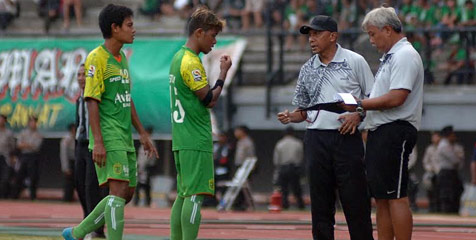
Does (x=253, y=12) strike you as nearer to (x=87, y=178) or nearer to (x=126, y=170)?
(x=87, y=178)

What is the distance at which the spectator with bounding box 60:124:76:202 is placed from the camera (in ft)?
96.7

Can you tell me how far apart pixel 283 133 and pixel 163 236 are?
46.0ft

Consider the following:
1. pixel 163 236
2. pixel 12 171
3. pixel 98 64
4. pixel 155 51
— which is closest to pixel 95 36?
pixel 155 51

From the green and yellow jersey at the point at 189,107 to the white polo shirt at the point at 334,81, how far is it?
2.92 feet

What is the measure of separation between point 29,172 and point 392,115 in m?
20.9

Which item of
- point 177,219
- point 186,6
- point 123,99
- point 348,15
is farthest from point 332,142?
point 186,6

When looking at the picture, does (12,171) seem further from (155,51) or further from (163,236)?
(163,236)

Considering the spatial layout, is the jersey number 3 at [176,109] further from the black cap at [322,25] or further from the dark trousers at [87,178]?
the dark trousers at [87,178]

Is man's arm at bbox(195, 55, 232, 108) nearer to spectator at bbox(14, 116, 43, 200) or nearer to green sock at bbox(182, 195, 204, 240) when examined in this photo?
green sock at bbox(182, 195, 204, 240)

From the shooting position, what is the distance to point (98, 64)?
11.3m

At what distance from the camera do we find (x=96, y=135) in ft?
36.5

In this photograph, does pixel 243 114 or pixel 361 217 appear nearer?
→ pixel 361 217

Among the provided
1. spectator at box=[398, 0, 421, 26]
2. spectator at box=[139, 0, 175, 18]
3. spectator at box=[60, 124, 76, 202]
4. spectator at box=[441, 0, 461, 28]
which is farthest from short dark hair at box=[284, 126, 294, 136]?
spectator at box=[139, 0, 175, 18]

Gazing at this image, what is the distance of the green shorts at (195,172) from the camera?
10828mm
